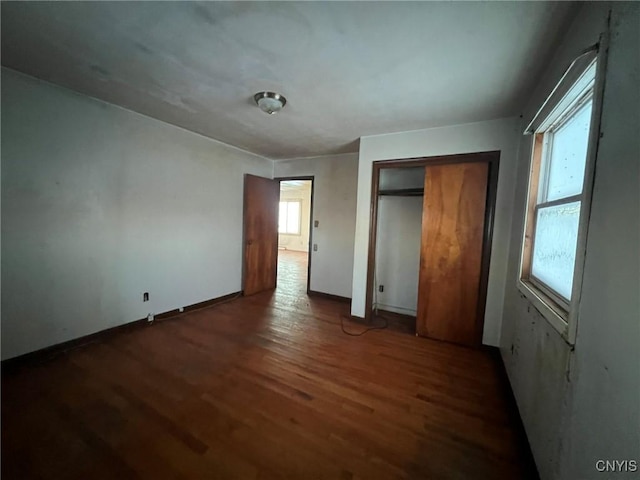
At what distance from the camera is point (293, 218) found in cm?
984

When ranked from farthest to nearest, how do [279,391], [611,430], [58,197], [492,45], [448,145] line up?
[448,145] < [58,197] < [279,391] < [492,45] < [611,430]

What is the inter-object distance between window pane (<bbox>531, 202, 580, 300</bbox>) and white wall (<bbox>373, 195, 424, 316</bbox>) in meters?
1.65

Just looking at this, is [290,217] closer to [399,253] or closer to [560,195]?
[399,253]

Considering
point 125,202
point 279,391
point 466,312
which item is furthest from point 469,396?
point 125,202

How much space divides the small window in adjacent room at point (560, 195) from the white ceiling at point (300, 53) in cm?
35

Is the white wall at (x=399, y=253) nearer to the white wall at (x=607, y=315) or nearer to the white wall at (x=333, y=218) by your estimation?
the white wall at (x=333, y=218)

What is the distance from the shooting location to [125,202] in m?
2.72

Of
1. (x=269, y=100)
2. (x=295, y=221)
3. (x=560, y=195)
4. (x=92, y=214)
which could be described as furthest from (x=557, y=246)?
(x=295, y=221)

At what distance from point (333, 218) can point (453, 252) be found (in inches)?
79.0

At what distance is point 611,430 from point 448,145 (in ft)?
8.40

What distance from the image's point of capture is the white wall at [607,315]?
2.44 ft

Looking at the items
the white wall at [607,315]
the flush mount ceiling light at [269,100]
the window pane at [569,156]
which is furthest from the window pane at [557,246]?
the flush mount ceiling light at [269,100]

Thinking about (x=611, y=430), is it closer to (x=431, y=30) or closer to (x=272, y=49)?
(x=431, y=30)

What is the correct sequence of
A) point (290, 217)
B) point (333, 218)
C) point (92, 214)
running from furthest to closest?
point (290, 217), point (333, 218), point (92, 214)
